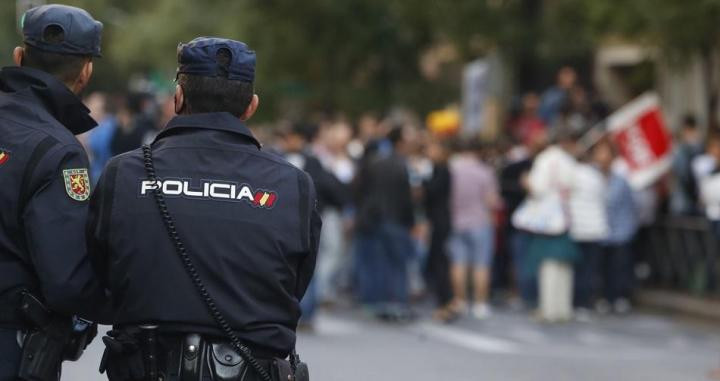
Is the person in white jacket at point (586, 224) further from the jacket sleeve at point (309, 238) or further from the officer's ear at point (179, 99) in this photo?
the officer's ear at point (179, 99)

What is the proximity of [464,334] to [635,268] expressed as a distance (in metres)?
3.92

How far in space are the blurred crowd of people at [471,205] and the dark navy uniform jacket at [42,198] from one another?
10208 millimetres

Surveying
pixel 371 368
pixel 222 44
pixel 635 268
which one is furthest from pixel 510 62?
pixel 222 44

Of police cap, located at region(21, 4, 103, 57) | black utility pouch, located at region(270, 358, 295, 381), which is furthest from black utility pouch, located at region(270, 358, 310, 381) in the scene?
police cap, located at region(21, 4, 103, 57)

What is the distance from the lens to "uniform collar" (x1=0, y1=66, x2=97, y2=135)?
4.89 metres

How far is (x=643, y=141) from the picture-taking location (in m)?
19.2

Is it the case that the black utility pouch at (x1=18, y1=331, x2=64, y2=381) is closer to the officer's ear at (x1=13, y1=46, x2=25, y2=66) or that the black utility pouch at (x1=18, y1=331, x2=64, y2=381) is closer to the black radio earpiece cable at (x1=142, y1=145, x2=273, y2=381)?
the black radio earpiece cable at (x1=142, y1=145, x2=273, y2=381)

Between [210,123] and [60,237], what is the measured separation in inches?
20.7

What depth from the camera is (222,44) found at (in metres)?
4.63

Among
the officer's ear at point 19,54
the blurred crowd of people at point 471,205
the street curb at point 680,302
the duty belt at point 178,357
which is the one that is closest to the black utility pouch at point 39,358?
the duty belt at point 178,357

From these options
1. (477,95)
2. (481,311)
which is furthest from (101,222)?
(477,95)

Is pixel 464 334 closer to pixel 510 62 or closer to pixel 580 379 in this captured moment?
pixel 580 379

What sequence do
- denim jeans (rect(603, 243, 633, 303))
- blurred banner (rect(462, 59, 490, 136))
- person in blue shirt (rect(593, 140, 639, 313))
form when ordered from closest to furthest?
person in blue shirt (rect(593, 140, 639, 313))
denim jeans (rect(603, 243, 633, 303))
blurred banner (rect(462, 59, 490, 136))

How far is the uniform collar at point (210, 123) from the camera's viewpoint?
4.60 m
